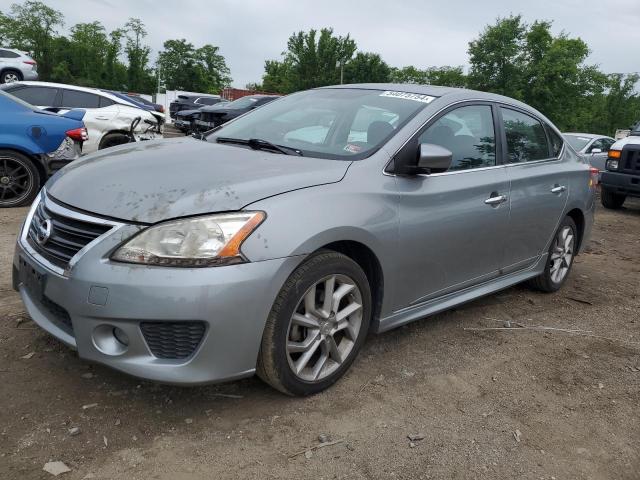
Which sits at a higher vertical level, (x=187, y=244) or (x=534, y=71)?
(x=534, y=71)

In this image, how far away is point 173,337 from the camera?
238 cm

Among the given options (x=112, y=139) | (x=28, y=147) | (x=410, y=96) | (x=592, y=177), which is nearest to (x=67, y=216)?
Answer: (x=410, y=96)

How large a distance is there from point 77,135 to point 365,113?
4.70m

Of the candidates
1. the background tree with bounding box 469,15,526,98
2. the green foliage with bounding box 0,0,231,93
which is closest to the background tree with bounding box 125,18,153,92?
the green foliage with bounding box 0,0,231,93

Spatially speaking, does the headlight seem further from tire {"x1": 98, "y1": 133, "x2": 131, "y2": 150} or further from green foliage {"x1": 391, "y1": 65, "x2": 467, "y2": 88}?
green foliage {"x1": 391, "y1": 65, "x2": 467, "y2": 88}

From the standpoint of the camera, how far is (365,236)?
2.86m

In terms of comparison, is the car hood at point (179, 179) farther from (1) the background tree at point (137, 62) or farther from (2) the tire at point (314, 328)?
(1) the background tree at point (137, 62)

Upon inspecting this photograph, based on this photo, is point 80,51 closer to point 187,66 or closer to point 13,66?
point 187,66

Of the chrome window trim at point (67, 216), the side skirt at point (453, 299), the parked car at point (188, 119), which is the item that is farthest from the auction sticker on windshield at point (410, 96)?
the parked car at point (188, 119)

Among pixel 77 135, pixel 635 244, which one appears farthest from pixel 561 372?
pixel 77 135

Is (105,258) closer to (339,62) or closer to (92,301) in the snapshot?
(92,301)

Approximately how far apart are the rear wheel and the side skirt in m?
5.22

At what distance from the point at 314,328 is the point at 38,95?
8971mm

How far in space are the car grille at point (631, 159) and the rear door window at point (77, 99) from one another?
9444 millimetres
